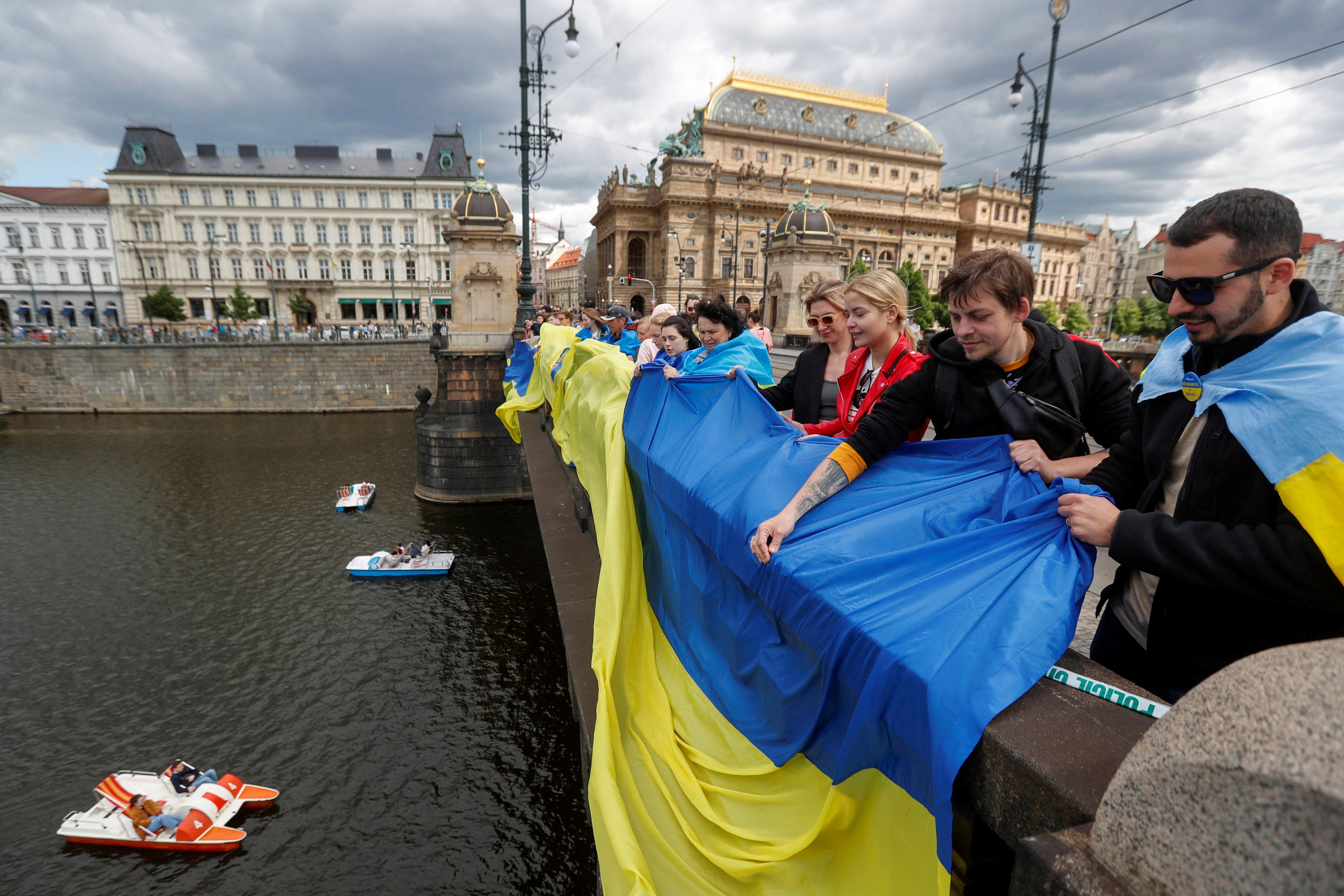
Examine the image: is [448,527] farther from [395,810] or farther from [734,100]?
[734,100]

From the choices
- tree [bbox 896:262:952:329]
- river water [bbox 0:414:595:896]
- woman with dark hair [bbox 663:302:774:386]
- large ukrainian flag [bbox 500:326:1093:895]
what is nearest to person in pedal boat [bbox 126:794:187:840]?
river water [bbox 0:414:595:896]

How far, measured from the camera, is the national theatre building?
52500mm

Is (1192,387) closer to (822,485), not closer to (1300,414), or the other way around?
(1300,414)

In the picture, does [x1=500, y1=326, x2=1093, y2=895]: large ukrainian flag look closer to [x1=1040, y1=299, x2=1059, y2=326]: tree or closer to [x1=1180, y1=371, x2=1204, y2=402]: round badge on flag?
[x1=1180, y1=371, x2=1204, y2=402]: round badge on flag

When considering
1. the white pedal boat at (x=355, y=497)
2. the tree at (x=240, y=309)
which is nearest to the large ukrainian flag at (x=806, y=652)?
the white pedal boat at (x=355, y=497)

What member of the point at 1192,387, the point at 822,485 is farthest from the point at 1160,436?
the point at 822,485

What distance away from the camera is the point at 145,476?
23891 mm

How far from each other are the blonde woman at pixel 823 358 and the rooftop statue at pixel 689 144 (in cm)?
5548

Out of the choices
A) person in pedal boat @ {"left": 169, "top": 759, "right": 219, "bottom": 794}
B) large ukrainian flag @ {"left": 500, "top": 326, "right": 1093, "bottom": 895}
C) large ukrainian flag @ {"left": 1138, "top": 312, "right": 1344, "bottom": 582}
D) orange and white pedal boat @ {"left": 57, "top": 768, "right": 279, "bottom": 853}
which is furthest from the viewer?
person in pedal boat @ {"left": 169, "top": 759, "right": 219, "bottom": 794}

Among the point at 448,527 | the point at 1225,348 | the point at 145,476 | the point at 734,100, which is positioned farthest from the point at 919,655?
the point at 734,100

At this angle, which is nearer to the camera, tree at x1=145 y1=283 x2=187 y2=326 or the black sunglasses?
the black sunglasses

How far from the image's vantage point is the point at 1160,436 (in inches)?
66.9

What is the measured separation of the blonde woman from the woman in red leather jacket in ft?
1.23

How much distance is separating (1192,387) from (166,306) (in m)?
55.8
